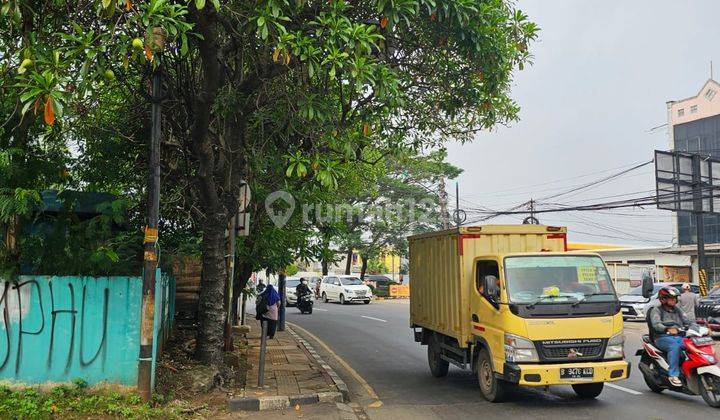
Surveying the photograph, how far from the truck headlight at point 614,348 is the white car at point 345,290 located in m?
28.0

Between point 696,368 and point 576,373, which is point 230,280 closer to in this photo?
point 576,373

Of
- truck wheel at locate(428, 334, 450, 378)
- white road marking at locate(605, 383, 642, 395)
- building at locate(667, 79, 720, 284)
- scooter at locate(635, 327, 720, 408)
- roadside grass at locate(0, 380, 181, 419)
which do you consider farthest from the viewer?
building at locate(667, 79, 720, 284)

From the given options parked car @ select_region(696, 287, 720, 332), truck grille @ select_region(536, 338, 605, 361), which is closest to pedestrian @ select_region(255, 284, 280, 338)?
truck grille @ select_region(536, 338, 605, 361)

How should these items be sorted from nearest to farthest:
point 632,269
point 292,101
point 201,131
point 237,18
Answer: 1. point 237,18
2. point 201,131
3. point 292,101
4. point 632,269

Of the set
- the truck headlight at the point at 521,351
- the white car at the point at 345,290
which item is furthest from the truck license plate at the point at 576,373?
the white car at the point at 345,290

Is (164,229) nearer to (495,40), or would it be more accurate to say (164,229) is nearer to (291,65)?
(291,65)

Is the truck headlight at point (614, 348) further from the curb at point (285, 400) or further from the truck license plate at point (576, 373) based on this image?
the curb at point (285, 400)

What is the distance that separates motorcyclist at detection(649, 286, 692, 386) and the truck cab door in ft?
8.01

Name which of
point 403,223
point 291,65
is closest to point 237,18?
point 291,65

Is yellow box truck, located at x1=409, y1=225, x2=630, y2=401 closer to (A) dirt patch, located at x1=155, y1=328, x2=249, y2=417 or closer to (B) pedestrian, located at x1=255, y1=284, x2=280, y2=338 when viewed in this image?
(A) dirt patch, located at x1=155, y1=328, x2=249, y2=417

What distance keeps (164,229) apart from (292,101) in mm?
5090

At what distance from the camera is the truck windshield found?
814cm

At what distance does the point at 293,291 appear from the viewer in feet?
115

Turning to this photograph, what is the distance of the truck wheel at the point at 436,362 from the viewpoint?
1077 cm
